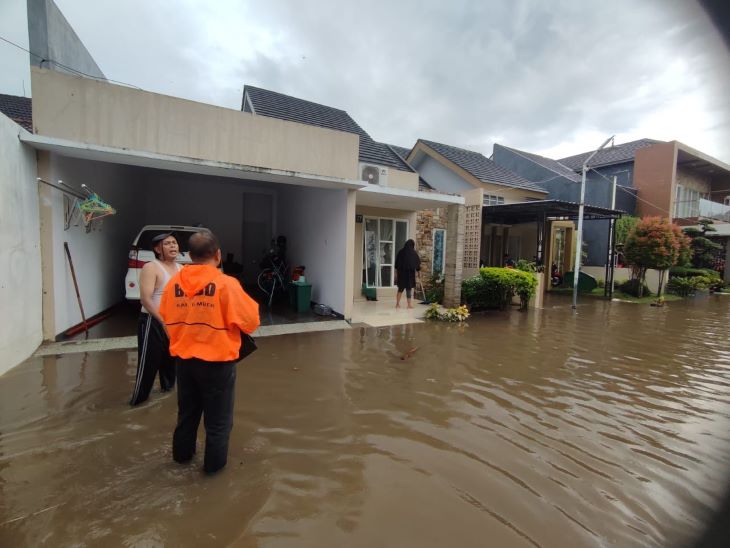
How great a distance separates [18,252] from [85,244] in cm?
196

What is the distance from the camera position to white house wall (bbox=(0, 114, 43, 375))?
12.8ft

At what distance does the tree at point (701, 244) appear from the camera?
55.2 feet

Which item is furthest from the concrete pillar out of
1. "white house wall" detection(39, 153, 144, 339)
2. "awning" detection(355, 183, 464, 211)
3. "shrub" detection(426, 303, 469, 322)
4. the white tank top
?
"white house wall" detection(39, 153, 144, 339)

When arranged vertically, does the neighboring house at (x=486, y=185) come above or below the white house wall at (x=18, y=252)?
above

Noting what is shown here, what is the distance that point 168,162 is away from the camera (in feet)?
17.9

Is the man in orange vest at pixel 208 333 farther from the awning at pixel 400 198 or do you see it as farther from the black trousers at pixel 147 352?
the awning at pixel 400 198

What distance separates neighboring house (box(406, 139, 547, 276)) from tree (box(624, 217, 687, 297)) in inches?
142

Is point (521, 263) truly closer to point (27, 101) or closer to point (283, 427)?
point (283, 427)

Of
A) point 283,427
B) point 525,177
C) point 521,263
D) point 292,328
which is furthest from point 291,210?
point 525,177

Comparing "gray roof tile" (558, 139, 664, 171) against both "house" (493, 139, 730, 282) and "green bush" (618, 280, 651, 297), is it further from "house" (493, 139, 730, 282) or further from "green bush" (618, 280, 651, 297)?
"green bush" (618, 280, 651, 297)

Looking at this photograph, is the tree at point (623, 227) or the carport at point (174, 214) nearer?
the carport at point (174, 214)

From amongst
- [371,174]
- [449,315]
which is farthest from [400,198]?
[449,315]

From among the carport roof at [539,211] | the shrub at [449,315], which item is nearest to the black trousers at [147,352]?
the shrub at [449,315]

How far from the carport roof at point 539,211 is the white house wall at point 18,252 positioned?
37.2 feet
